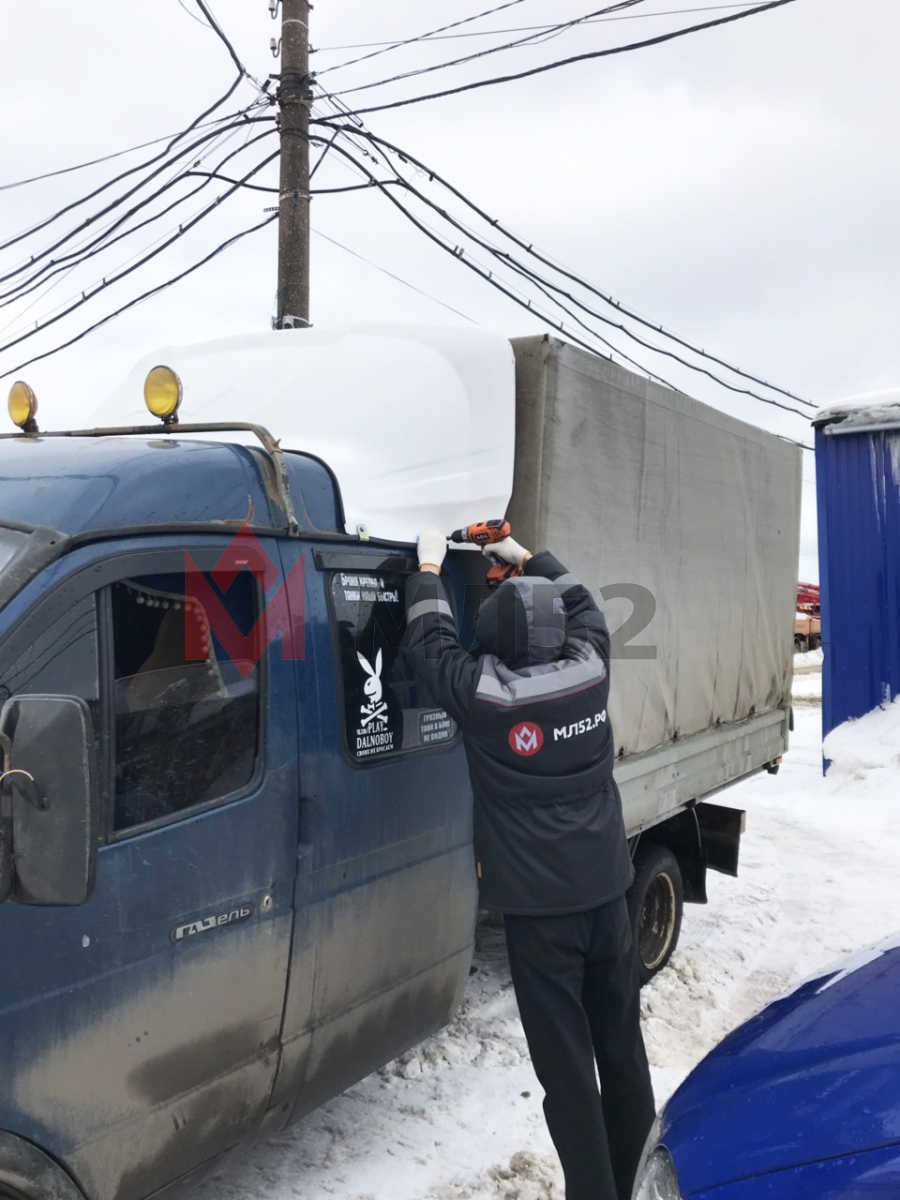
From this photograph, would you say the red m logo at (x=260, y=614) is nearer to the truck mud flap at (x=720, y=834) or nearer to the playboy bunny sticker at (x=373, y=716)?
the playboy bunny sticker at (x=373, y=716)

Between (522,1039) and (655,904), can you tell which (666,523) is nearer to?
(655,904)

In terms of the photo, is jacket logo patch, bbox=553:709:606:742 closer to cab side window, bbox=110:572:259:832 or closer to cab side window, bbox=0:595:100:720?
cab side window, bbox=110:572:259:832

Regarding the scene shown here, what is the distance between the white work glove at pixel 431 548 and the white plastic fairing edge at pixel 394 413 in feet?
0.25

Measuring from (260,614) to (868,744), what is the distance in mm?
7593

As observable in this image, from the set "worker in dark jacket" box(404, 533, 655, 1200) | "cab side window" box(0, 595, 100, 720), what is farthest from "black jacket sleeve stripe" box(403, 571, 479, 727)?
"cab side window" box(0, 595, 100, 720)

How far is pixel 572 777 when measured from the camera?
3.10 m

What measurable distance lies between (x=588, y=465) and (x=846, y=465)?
17.5 ft

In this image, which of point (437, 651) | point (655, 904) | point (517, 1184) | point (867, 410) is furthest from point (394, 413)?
point (867, 410)

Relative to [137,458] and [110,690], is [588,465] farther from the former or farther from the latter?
[110,690]

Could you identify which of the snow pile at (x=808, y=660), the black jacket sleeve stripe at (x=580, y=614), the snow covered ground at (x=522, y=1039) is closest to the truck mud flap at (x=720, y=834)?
the snow covered ground at (x=522, y=1039)

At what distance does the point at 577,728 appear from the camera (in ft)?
10.2

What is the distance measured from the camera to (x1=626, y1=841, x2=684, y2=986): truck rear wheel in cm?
480

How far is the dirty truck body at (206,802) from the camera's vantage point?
2.18 m

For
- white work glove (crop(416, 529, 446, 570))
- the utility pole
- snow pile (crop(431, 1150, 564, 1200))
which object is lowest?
snow pile (crop(431, 1150, 564, 1200))
